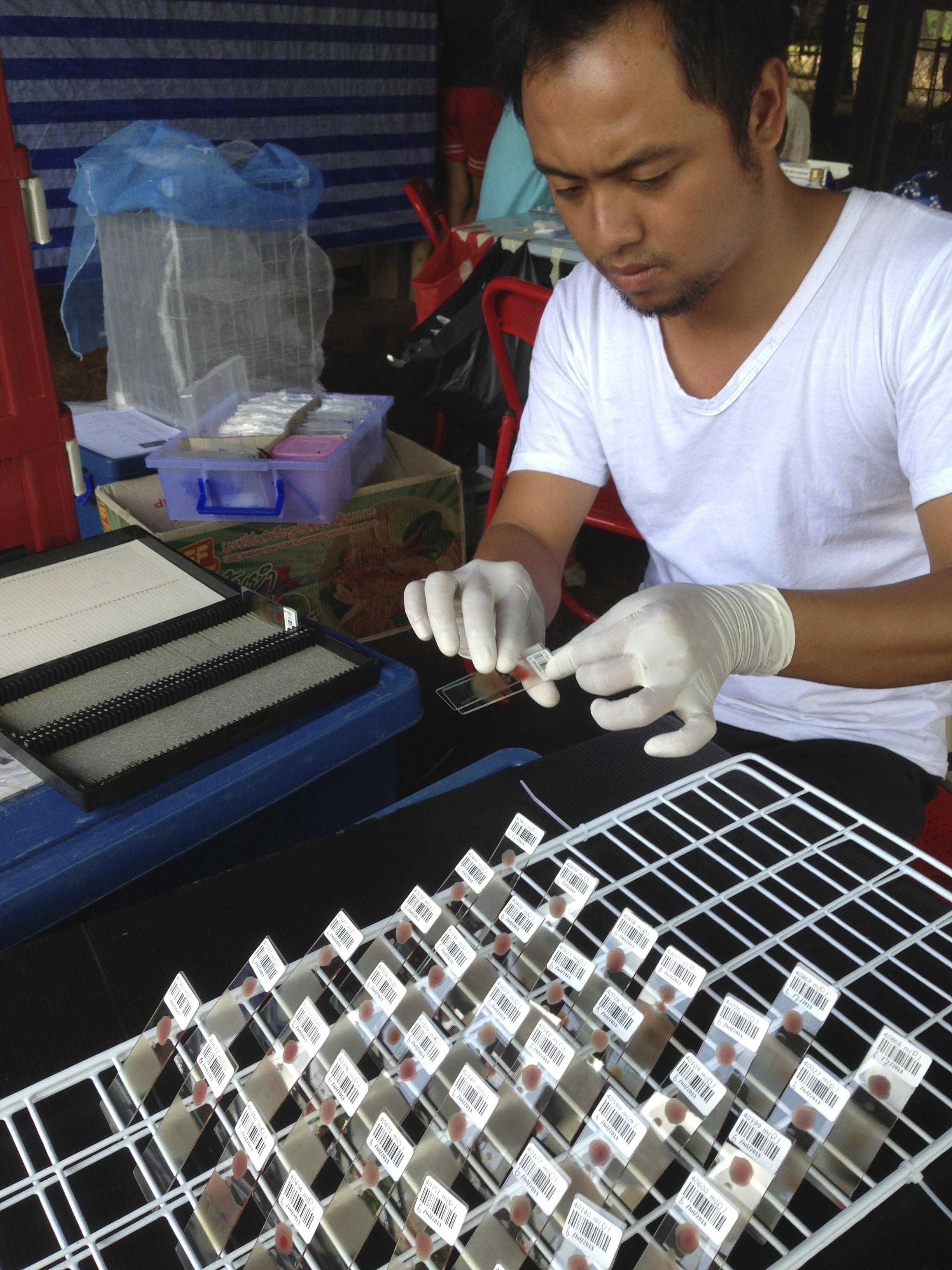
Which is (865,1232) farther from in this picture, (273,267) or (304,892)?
(273,267)

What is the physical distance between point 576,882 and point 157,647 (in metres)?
0.56

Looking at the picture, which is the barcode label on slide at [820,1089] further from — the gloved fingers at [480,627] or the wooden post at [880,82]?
the wooden post at [880,82]

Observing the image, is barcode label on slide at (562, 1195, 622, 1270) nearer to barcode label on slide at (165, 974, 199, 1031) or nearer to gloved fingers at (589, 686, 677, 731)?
barcode label on slide at (165, 974, 199, 1031)

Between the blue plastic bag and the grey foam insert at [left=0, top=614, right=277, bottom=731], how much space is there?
1.65 metres

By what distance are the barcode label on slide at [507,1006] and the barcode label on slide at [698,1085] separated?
9 centimetres

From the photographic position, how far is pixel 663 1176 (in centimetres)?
57

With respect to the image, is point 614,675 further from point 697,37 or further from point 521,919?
point 697,37

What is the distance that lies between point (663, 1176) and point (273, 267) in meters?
2.52

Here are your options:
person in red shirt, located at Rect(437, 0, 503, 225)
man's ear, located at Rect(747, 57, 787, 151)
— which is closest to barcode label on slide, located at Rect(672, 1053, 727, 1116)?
man's ear, located at Rect(747, 57, 787, 151)

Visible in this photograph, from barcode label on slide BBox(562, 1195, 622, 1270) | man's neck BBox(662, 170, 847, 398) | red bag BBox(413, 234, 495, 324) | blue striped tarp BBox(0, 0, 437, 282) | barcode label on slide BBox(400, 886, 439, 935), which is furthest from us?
blue striped tarp BBox(0, 0, 437, 282)

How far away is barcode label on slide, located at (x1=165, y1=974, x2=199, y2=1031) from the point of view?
63 cm

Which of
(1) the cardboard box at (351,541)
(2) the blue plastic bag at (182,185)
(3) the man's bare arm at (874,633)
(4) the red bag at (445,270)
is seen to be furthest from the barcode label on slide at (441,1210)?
(4) the red bag at (445,270)

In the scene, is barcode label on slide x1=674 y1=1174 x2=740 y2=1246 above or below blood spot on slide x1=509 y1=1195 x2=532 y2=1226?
above

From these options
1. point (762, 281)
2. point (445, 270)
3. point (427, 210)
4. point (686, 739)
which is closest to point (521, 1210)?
point (686, 739)
